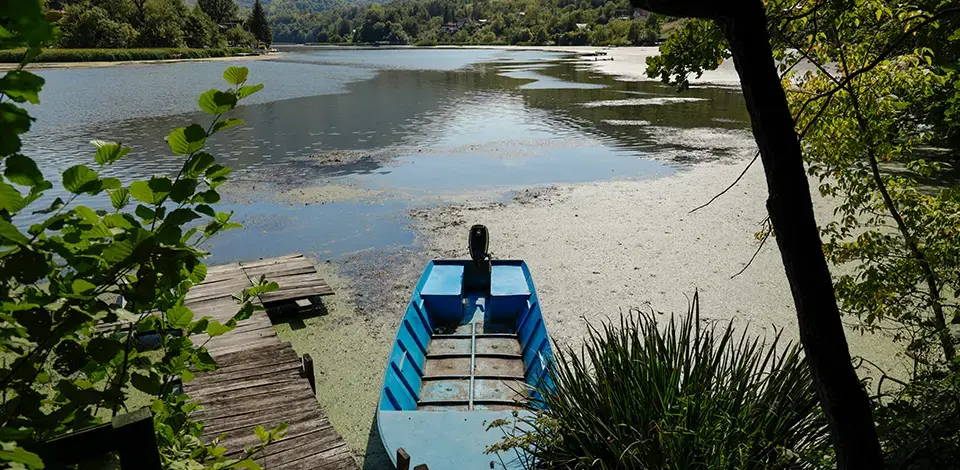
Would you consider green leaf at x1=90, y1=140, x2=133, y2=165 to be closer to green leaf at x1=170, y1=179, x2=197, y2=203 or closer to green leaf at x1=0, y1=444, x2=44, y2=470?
green leaf at x1=170, y1=179, x2=197, y2=203

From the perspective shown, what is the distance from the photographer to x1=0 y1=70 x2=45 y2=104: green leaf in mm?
962

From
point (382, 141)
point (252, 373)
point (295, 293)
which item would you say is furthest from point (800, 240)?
point (382, 141)

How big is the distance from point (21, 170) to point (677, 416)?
2584 millimetres

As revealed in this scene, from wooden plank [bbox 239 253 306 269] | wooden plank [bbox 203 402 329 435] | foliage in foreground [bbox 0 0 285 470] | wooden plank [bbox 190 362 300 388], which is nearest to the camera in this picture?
foliage in foreground [bbox 0 0 285 470]

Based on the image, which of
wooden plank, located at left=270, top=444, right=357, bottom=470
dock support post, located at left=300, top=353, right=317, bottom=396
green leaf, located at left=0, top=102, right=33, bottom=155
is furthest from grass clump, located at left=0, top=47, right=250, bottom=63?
green leaf, located at left=0, top=102, right=33, bottom=155

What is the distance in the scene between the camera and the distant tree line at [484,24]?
90.4 m

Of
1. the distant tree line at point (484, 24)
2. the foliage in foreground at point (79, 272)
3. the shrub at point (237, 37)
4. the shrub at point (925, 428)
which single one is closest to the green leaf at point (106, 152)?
the foliage in foreground at point (79, 272)

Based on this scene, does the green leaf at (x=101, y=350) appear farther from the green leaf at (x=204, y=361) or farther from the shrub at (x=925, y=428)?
the shrub at (x=925, y=428)

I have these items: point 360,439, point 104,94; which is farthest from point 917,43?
point 104,94

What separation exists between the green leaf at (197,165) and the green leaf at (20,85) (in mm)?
298

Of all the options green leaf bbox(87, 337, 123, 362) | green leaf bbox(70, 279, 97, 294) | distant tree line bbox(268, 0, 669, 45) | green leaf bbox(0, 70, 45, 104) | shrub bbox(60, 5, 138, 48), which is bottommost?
green leaf bbox(87, 337, 123, 362)

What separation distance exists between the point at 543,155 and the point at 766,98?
14.4 meters

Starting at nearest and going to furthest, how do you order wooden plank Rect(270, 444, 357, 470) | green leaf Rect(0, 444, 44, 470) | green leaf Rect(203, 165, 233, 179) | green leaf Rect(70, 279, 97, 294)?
green leaf Rect(0, 444, 44, 470) → green leaf Rect(70, 279, 97, 294) → green leaf Rect(203, 165, 233, 179) → wooden plank Rect(270, 444, 357, 470)

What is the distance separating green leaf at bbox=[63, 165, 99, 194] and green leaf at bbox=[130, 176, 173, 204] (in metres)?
0.07
